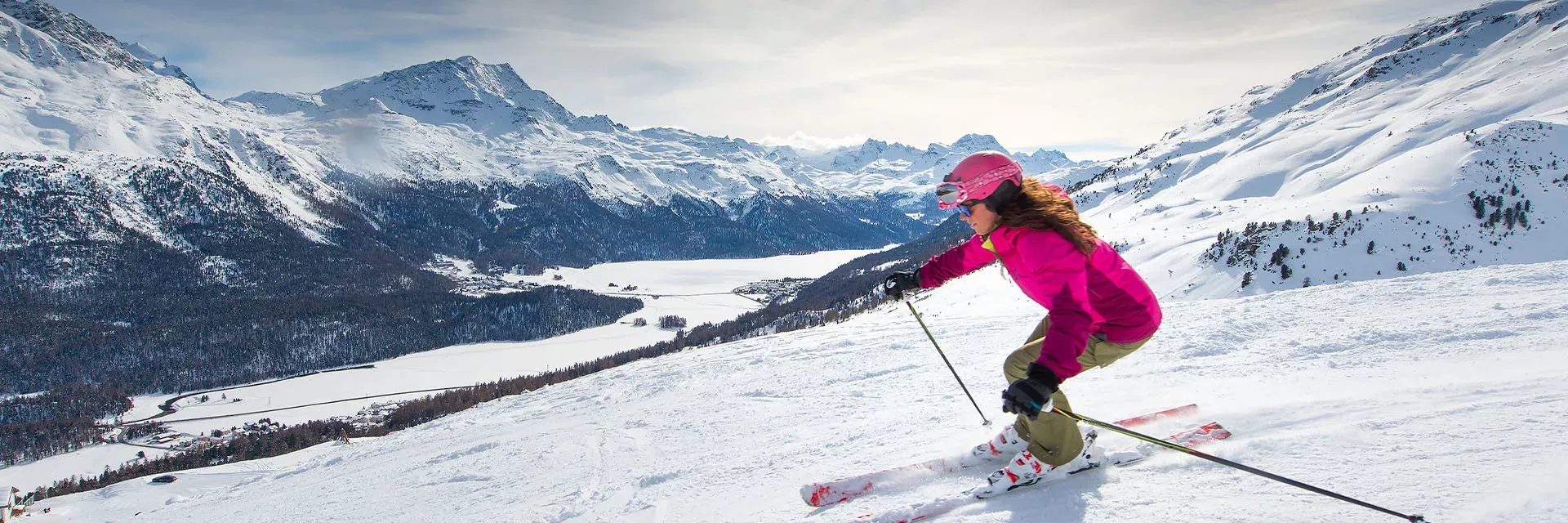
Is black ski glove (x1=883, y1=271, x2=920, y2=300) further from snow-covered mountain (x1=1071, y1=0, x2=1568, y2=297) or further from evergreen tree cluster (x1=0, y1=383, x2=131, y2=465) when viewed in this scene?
evergreen tree cluster (x1=0, y1=383, x2=131, y2=465)

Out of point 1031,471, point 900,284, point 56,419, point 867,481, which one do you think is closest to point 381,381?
point 56,419

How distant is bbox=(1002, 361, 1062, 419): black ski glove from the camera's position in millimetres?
3285

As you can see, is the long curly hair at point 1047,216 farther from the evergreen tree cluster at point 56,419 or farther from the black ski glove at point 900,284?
the evergreen tree cluster at point 56,419

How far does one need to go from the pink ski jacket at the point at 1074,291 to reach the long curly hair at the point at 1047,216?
0.15 feet

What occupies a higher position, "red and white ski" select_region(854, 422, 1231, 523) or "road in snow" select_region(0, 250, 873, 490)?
"red and white ski" select_region(854, 422, 1231, 523)

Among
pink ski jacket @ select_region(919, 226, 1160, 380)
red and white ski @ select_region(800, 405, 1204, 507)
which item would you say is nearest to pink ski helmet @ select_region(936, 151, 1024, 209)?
pink ski jacket @ select_region(919, 226, 1160, 380)

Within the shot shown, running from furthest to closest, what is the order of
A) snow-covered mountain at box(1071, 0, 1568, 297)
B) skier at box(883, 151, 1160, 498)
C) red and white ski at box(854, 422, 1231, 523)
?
snow-covered mountain at box(1071, 0, 1568, 297) → red and white ski at box(854, 422, 1231, 523) → skier at box(883, 151, 1160, 498)

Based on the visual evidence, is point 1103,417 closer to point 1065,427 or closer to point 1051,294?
point 1065,427

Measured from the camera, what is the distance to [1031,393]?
330 centimetres

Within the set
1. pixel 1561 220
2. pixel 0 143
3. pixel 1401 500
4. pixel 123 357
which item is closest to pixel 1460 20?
pixel 1561 220

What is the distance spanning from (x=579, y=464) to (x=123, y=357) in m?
157

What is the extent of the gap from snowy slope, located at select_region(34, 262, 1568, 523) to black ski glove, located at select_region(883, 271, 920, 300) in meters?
1.35

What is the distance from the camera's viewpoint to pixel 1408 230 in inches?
1107

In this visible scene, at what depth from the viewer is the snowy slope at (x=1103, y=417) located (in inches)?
134
